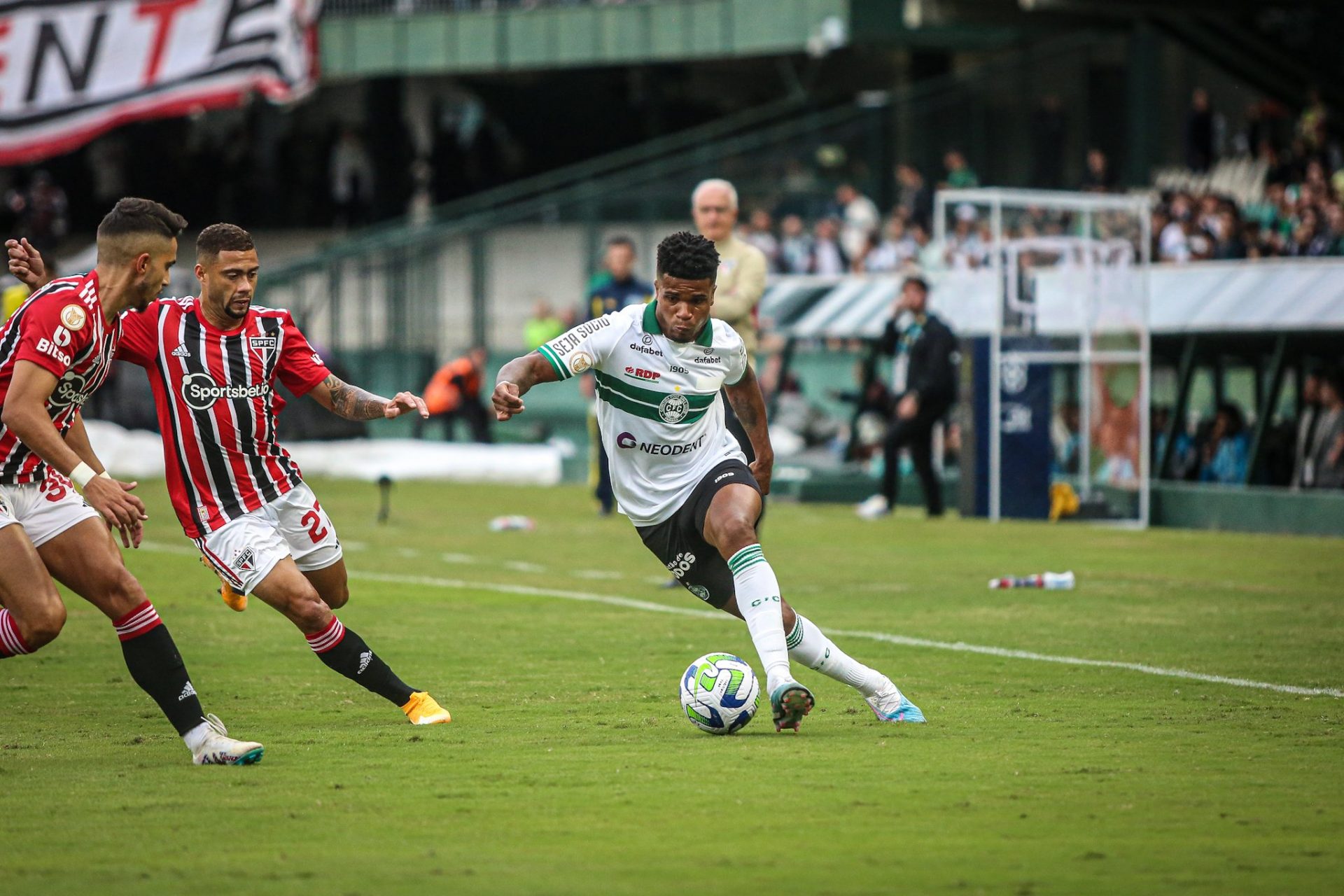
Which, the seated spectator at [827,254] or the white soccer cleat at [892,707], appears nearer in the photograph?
the white soccer cleat at [892,707]

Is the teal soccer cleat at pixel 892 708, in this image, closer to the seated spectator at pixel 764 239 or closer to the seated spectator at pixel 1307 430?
the seated spectator at pixel 1307 430

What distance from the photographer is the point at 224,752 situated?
22.9 ft

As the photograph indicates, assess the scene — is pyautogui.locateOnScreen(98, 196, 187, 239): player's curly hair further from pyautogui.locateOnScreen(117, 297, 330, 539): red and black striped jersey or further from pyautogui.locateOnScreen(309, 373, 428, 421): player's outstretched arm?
pyautogui.locateOnScreen(309, 373, 428, 421): player's outstretched arm

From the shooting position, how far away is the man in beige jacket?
40.6ft

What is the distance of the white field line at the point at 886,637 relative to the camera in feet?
30.0

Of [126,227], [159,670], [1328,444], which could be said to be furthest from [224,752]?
[1328,444]

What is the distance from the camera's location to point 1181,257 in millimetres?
23156

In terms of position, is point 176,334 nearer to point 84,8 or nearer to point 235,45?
point 235,45

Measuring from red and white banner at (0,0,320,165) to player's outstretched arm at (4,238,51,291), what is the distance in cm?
2484

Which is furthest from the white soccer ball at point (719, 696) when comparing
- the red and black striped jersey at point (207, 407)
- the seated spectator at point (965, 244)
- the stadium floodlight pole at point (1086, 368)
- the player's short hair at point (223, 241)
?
the seated spectator at point (965, 244)

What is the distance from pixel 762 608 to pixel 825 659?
0.45 meters

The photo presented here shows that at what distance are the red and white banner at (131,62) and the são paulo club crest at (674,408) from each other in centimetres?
2575

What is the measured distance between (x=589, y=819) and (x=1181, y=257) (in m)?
18.7

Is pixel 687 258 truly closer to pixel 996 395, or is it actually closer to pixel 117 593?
pixel 117 593
